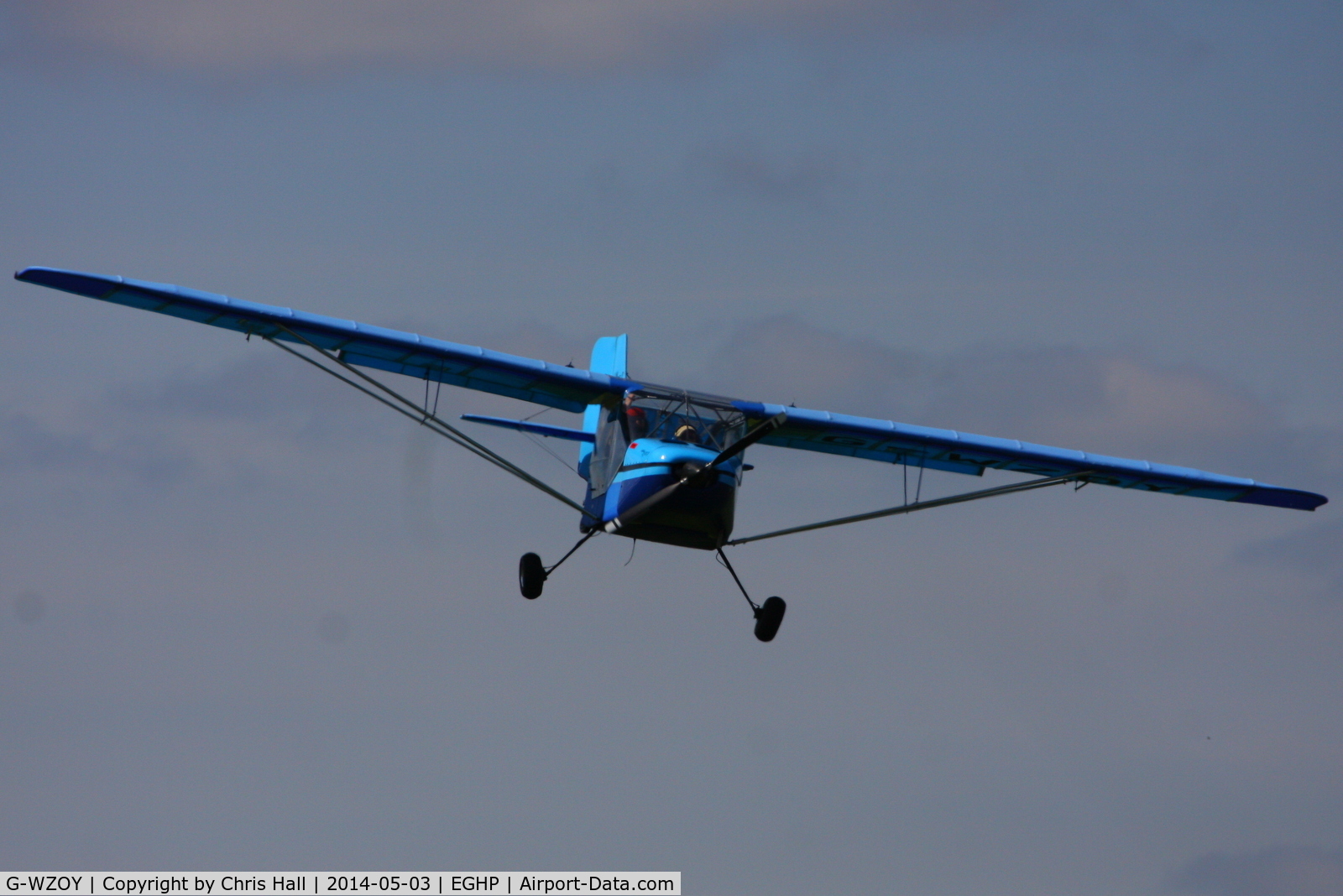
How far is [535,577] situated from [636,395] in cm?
369

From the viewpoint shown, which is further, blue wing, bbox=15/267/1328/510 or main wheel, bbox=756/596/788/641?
main wheel, bbox=756/596/788/641

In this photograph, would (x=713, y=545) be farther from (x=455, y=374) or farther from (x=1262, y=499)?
(x=1262, y=499)

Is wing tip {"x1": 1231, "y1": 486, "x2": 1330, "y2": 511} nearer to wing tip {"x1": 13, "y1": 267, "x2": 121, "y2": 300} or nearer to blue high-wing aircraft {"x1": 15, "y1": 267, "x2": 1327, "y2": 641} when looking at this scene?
blue high-wing aircraft {"x1": 15, "y1": 267, "x2": 1327, "y2": 641}

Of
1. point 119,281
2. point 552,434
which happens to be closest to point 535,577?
point 552,434

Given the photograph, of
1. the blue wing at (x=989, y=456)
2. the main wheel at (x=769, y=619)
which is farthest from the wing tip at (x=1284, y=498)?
the main wheel at (x=769, y=619)

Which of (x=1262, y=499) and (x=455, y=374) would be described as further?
(x=1262, y=499)

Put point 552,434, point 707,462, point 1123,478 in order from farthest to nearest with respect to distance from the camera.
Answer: point 1123,478 < point 552,434 < point 707,462

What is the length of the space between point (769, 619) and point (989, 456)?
16.7ft

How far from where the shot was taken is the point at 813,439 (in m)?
30.9

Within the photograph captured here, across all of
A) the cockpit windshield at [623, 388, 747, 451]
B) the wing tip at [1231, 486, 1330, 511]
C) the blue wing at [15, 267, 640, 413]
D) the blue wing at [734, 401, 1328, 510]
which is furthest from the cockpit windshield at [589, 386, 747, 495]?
the wing tip at [1231, 486, 1330, 511]

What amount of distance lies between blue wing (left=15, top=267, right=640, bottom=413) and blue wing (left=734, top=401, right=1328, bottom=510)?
343 cm

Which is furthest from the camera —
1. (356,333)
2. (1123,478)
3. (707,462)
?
(1123,478)

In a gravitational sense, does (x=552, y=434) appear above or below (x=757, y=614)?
above

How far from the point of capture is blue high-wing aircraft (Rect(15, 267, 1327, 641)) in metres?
25.5
